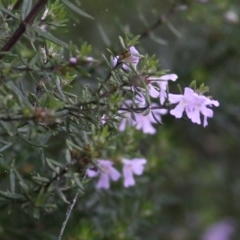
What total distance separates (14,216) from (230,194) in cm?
160

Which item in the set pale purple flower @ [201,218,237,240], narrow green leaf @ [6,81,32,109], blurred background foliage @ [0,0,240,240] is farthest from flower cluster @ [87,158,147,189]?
pale purple flower @ [201,218,237,240]

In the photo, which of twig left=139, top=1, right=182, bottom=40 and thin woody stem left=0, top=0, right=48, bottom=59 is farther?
twig left=139, top=1, right=182, bottom=40

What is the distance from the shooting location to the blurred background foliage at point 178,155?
6.10 feet

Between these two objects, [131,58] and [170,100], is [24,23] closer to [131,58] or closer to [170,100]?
[131,58]

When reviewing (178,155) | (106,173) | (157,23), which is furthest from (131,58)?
(178,155)

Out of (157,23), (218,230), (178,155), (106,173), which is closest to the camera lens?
(106,173)

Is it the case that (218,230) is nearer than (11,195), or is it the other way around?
(11,195)

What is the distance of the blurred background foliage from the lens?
1.86 m

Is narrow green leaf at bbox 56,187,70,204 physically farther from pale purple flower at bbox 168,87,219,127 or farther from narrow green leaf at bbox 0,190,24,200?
pale purple flower at bbox 168,87,219,127

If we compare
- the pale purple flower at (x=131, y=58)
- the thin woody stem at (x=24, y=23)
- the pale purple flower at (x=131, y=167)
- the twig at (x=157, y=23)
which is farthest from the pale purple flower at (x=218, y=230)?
the thin woody stem at (x=24, y=23)

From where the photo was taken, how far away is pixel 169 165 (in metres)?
2.37

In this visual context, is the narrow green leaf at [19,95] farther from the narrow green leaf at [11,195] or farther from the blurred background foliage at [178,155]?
the blurred background foliage at [178,155]

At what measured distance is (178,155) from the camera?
255cm

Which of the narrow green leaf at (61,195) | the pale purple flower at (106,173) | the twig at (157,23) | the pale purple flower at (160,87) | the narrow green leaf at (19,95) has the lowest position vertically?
the narrow green leaf at (61,195)
